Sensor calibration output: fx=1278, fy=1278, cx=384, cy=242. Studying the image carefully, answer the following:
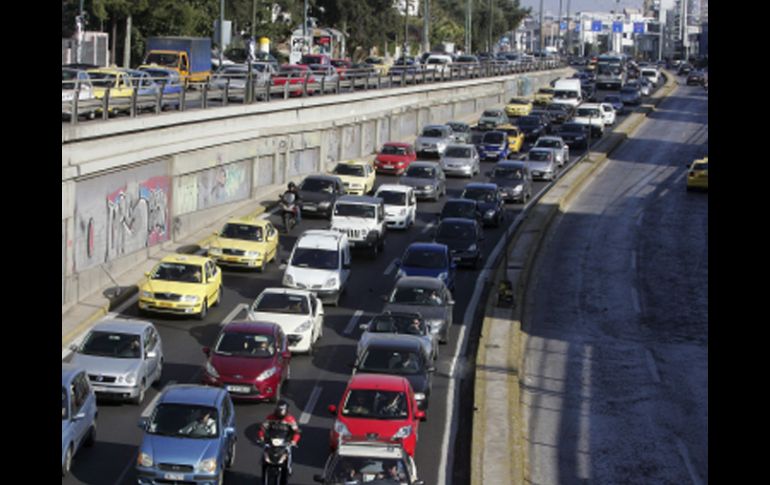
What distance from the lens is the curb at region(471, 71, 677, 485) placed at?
68.3 ft

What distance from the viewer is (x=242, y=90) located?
4619 centimetres

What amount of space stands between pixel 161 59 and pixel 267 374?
108 ft

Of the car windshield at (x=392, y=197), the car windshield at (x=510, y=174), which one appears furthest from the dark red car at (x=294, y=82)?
the car windshield at (x=510, y=174)

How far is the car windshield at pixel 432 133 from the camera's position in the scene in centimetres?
6034

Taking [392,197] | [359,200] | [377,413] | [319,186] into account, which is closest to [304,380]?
[377,413]

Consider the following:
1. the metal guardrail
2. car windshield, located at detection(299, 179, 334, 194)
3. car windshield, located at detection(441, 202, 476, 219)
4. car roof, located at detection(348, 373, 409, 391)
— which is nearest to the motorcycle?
car roof, located at detection(348, 373, 409, 391)

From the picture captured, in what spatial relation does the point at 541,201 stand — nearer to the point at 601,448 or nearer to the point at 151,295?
the point at 151,295

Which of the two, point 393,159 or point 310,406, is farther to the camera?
point 393,159

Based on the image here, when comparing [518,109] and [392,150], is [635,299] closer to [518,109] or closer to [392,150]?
[392,150]

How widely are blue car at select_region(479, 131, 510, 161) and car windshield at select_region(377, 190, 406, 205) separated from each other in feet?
59.1

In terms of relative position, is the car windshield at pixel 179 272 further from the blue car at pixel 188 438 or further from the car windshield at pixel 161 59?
the car windshield at pixel 161 59

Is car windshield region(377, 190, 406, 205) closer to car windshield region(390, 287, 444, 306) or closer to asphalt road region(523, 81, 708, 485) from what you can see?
asphalt road region(523, 81, 708, 485)

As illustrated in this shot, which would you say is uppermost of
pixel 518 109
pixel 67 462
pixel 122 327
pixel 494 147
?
pixel 518 109
